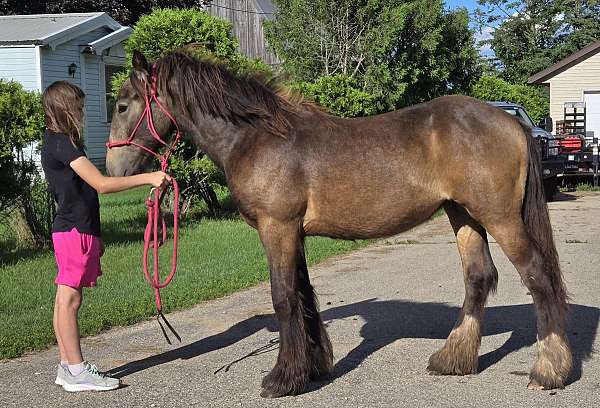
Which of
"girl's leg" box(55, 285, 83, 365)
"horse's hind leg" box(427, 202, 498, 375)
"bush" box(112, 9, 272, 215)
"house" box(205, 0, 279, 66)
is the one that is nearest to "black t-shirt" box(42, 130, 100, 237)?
"girl's leg" box(55, 285, 83, 365)

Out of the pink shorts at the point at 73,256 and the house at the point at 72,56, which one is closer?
the pink shorts at the point at 73,256

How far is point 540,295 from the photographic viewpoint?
216 inches

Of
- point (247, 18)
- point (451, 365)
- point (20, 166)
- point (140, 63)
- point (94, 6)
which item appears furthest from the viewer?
point (247, 18)

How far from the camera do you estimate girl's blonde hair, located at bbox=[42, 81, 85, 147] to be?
17.9ft

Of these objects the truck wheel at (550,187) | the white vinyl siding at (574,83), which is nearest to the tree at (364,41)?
the truck wheel at (550,187)

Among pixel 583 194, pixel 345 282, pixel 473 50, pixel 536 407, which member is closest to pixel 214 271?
pixel 345 282

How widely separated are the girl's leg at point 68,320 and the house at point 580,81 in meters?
28.3

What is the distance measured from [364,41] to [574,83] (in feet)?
48.2

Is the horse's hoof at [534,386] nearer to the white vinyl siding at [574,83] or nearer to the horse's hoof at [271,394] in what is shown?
the horse's hoof at [271,394]

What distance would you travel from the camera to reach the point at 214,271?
977 cm

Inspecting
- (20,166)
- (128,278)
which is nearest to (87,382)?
(128,278)

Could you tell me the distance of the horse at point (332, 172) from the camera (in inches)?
213

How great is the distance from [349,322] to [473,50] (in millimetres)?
18805

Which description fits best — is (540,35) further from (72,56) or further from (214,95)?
(214,95)
